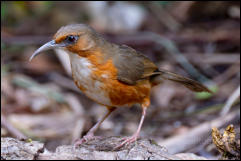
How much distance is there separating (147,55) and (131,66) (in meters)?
3.36

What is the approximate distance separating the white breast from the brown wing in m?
0.26

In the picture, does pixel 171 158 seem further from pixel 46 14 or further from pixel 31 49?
pixel 46 14

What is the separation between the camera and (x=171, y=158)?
9.59 feet

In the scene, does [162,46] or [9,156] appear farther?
[162,46]

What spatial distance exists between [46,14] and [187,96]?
3827 mm

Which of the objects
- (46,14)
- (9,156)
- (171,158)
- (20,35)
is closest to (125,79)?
(171,158)

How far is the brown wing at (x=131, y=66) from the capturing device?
4230 mm

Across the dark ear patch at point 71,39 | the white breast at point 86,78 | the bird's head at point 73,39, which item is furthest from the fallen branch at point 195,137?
the dark ear patch at point 71,39

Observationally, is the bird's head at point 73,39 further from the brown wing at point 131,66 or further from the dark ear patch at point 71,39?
the brown wing at point 131,66

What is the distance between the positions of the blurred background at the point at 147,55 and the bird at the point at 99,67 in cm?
101

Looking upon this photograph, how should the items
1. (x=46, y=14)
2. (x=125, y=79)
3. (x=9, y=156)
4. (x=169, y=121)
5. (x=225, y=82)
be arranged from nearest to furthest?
(x=9, y=156) < (x=125, y=79) < (x=169, y=121) < (x=225, y=82) < (x=46, y=14)

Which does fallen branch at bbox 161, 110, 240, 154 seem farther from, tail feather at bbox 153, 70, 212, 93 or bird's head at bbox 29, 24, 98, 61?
bird's head at bbox 29, 24, 98, 61

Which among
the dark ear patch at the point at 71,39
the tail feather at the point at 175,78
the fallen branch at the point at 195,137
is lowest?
the fallen branch at the point at 195,137

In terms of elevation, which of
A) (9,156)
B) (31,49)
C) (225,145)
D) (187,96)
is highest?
(31,49)
